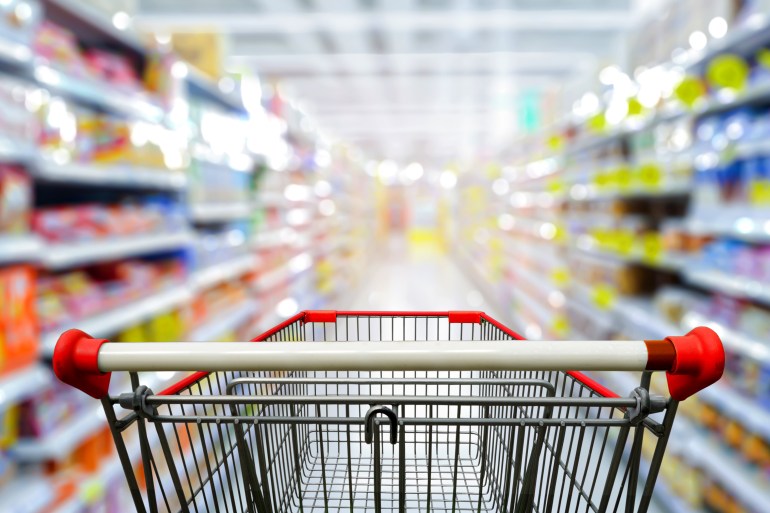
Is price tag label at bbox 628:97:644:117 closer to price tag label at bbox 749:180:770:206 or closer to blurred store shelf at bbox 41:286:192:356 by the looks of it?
price tag label at bbox 749:180:770:206

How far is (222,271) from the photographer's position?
338 centimetres

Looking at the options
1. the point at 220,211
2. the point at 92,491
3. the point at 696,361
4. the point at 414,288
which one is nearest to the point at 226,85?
the point at 220,211

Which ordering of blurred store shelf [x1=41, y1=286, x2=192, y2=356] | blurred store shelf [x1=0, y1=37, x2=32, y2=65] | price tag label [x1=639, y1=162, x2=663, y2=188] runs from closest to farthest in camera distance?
blurred store shelf [x1=0, y1=37, x2=32, y2=65]
blurred store shelf [x1=41, y1=286, x2=192, y2=356]
price tag label [x1=639, y1=162, x2=663, y2=188]

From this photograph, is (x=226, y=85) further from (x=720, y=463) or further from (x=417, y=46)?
(x=417, y=46)

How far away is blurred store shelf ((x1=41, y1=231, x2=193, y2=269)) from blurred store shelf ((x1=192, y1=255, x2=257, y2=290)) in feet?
0.80

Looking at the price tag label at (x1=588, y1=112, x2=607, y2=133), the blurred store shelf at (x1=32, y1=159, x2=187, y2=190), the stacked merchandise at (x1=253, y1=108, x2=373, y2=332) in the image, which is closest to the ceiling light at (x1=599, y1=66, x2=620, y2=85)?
the price tag label at (x1=588, y1=112, x2=607, y2=133)

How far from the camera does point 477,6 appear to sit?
251 inches

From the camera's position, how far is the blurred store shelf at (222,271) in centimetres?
308

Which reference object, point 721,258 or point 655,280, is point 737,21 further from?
point 655,280

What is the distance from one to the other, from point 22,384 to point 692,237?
2818 mm

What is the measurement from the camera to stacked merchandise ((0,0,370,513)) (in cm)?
164

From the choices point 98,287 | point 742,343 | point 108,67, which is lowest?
point 742,343

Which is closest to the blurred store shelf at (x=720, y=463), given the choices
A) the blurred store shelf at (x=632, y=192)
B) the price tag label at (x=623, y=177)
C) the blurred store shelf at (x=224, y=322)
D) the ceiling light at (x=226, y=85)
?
the blurred store shelf at (x=632, y=192)

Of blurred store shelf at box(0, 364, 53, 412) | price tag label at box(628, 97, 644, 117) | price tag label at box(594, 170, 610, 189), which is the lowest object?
blurred store shelf at box(0, 364, 53, 412)
